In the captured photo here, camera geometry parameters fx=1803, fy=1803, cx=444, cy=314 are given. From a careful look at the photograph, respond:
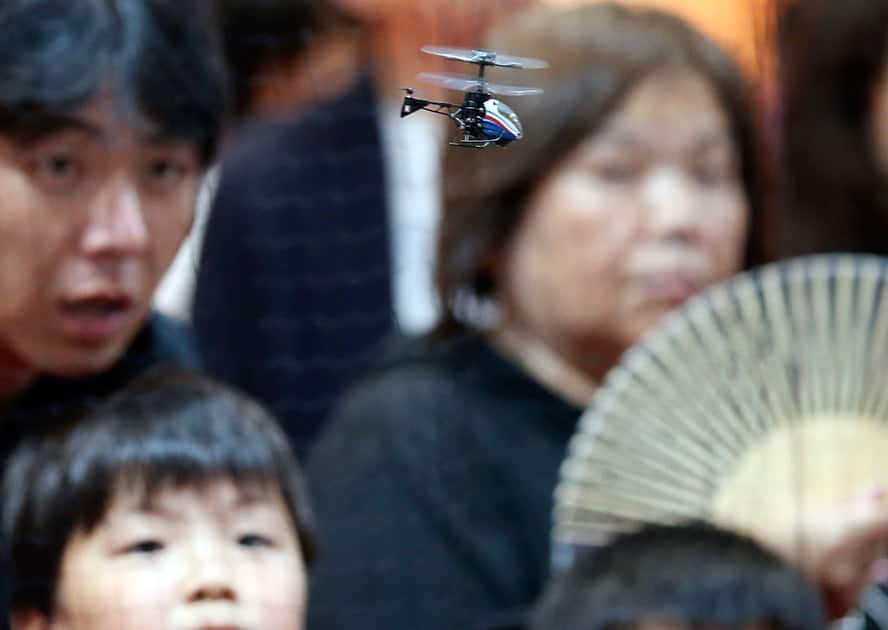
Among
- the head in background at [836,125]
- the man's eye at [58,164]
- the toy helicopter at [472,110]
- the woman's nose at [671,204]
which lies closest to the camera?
the toy helicopter at [472,110]

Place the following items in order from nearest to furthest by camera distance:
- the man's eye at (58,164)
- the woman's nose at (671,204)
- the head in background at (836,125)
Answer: the man's eye at (58,164), the woman's nose at (671,204), the head in background at (836,125)

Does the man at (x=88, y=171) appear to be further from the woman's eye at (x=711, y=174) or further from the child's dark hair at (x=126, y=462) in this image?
the woman's eye at (x=711, y=174)

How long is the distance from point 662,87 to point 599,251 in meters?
0.09

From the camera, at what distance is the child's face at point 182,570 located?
2.50ft

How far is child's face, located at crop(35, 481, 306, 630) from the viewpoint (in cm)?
76

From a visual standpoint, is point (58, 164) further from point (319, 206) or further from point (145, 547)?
point (319, 206)

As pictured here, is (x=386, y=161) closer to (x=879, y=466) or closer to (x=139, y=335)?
(x=139, y=335)

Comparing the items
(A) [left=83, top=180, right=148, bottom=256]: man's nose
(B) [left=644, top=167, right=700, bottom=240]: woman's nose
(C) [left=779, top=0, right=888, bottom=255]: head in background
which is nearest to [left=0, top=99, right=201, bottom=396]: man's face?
(A) [left=83, top=180, right=148, bottom=256]: man's nose

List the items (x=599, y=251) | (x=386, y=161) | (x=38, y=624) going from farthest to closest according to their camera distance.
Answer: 1. (x=386, y=161)
2. (x=599, y=251)
3. (x=38, y=624)

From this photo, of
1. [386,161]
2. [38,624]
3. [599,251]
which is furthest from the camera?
[386,161]

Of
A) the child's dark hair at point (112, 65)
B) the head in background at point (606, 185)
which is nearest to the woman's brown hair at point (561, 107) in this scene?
the head in background at point (606, 185)

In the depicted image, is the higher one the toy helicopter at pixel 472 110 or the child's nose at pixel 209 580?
the toy helicopter at pixel 472 110

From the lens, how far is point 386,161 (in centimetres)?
101

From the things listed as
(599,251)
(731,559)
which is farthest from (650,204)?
(731,559)
